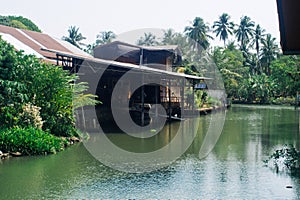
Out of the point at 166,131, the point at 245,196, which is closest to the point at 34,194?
the point at 245,196

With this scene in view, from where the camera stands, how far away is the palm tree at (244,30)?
157ft

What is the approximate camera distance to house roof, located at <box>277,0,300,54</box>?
2.85m

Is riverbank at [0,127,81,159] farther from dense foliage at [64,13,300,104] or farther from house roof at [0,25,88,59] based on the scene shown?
dense foliage at [64,13,300,104]

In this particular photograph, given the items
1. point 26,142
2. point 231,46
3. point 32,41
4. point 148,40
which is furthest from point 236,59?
point 26,142

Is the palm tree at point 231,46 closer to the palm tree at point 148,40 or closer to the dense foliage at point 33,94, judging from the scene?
the palm tree at point 148,40

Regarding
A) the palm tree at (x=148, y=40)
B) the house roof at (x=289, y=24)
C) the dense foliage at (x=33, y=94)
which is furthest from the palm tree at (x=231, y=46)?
the house roof at (x=289, y=24)

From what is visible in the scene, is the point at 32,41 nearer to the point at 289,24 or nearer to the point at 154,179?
the point at 154,179

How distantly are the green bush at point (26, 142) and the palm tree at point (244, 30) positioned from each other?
39.8 m

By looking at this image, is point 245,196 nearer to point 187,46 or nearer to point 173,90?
point 173,90

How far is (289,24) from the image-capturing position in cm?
322

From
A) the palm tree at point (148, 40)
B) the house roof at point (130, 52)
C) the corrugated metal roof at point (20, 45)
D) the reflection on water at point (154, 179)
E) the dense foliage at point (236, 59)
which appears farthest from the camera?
the palm tree at point (148, 40)

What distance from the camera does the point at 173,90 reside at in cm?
2711

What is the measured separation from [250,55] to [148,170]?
39.4 metres

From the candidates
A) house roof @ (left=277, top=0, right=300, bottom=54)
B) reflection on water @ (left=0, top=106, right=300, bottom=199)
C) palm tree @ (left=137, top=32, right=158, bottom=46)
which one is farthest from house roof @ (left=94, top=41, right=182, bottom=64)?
palm tree @ (left=137, top=32, right=158, bottom=46)
